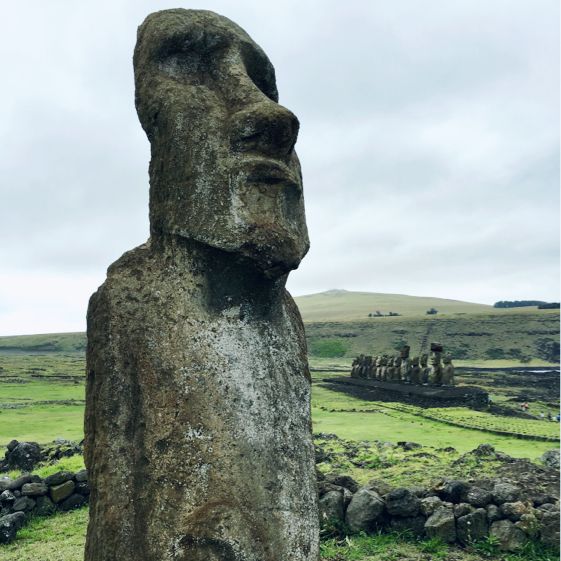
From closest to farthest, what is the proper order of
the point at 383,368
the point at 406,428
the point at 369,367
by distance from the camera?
the point at 406,428 → the point at 383,368 → the point at 369,367

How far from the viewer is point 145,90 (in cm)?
331

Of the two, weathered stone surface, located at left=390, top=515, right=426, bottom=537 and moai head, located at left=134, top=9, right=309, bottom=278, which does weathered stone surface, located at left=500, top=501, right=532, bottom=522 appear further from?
moai head, located at left=134, top=9, right=309, bottom=278

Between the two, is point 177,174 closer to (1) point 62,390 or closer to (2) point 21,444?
(2) point 21,444

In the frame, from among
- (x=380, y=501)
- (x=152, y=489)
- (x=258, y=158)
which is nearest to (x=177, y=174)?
(x=258, y=158)

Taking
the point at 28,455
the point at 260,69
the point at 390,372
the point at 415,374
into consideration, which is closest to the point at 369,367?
the point at 390,372

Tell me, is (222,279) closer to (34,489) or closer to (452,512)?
(452,512)

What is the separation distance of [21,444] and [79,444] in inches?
57.7

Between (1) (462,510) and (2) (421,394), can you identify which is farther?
(2) (421,394)

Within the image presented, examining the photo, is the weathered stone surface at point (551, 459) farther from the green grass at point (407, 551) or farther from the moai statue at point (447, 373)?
the moai statue at point (447, 373)

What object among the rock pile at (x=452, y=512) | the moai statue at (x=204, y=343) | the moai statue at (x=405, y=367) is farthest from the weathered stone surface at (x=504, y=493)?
the moai statue at (x=405, y=367)

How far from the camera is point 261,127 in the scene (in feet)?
10.0

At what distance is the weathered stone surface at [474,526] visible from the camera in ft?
24.8

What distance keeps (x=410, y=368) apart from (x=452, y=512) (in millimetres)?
25339

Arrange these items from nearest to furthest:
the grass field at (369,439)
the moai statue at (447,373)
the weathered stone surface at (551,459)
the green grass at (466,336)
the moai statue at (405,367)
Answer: the grass field at (369,439), the weathered stone surface at (551,459), the moai statue at (447,373), the moai statue at (405,367), the green grass at (466,336)
